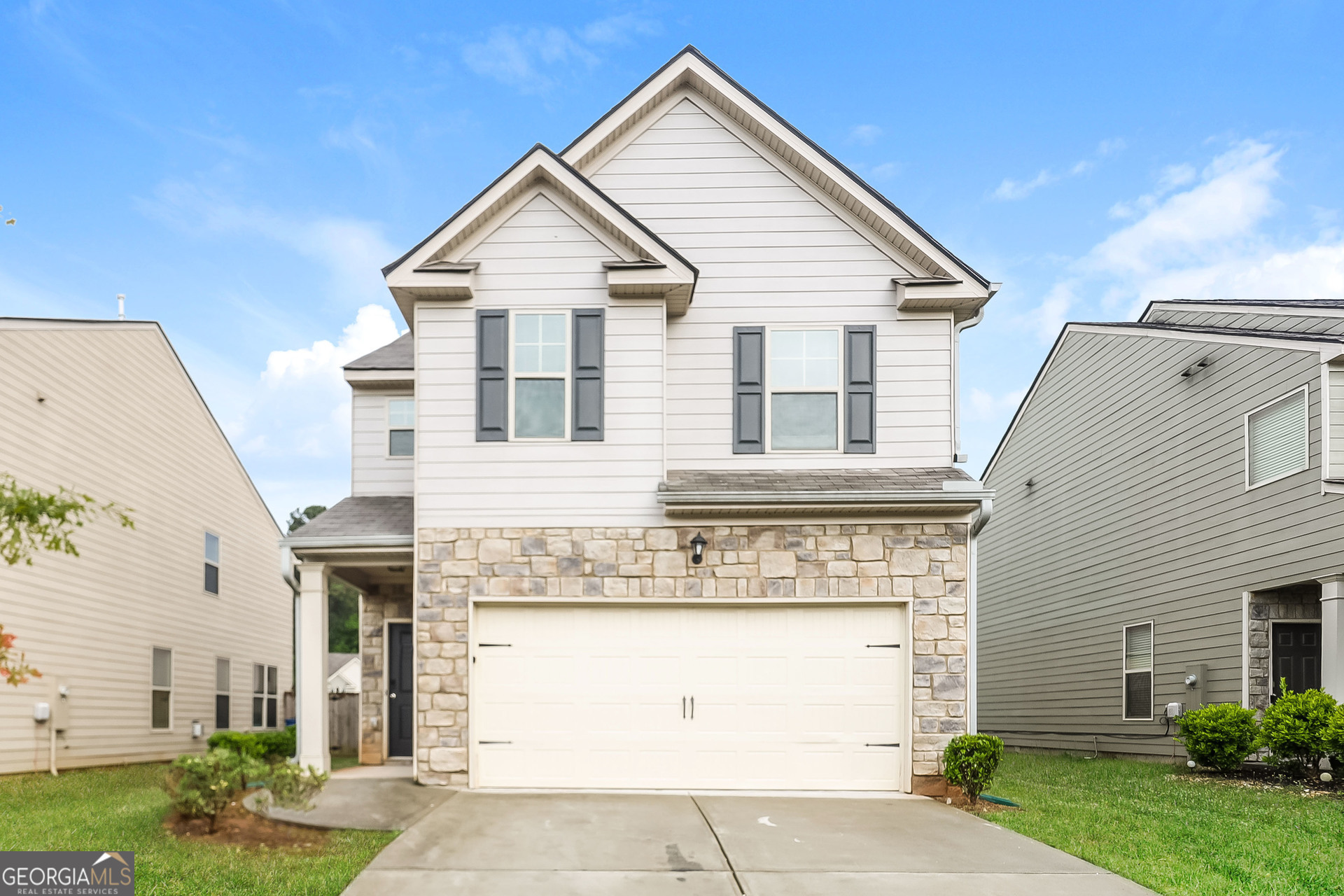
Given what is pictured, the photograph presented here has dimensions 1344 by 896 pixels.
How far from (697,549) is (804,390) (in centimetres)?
217

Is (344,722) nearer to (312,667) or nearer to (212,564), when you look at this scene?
(212,564)

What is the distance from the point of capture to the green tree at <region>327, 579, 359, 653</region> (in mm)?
42875

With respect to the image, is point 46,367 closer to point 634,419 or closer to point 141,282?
point 141,282

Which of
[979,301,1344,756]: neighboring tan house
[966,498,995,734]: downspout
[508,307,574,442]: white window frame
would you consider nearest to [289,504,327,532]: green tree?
[979,301,1344,756]: neighboring tan house

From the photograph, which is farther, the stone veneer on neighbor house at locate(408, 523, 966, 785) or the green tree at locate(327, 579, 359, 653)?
the green tree at locate(327, 579, 359, 653)

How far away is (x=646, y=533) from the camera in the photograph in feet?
35.6

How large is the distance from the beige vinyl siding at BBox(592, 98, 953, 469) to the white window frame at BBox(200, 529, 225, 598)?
10786mm

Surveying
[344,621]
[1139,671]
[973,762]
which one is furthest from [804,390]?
[344,621]

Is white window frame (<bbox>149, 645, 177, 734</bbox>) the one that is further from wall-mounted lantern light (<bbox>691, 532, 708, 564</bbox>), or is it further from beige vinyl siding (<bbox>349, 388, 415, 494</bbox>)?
wall-mounted lantern light (<bbox>691, 532, 708, 564</bbox>)

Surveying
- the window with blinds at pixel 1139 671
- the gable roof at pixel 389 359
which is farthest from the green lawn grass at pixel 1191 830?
the gable roof at pixel 389 359

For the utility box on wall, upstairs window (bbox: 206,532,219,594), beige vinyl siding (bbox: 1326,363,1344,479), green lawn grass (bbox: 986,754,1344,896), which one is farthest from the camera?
upstairs window (bbox: 206,532,219,594)

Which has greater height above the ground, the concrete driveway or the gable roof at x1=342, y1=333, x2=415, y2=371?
the gable roof at x1=342, y1=333, x2=415, y2=371

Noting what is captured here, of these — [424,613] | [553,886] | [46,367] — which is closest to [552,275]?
[424,613]

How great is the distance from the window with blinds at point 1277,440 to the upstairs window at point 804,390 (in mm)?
5748
